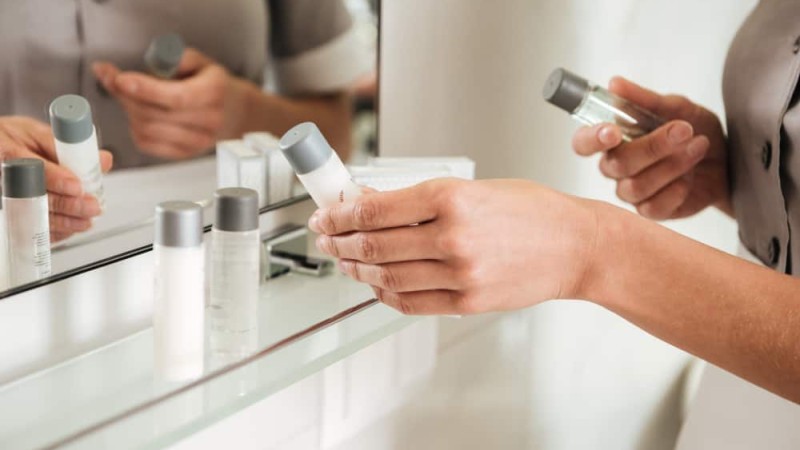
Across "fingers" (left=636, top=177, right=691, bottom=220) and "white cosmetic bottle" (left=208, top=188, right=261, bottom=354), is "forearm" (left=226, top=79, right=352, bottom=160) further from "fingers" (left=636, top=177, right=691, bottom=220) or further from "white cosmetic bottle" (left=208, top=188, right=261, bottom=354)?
"fingers" (left=636, top=177, right=691, bottom=220)

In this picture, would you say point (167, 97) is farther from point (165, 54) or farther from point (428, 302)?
point (428, 302)

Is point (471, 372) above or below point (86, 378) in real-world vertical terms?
below

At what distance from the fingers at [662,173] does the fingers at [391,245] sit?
1.46ft

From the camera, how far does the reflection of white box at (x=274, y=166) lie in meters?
0.76

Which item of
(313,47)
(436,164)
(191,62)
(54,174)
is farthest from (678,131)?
(54,174)

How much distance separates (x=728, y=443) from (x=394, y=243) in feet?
2.28

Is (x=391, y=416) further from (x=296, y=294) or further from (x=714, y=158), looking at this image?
(x=714, y=158)

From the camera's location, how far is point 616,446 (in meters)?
1.38

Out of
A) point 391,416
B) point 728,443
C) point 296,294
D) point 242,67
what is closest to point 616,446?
point 728,443

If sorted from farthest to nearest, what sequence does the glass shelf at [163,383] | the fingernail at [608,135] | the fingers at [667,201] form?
1. the fingers at [667,201]
2. the fingernail at [608,135]
3. the glass shelf at [163,383]

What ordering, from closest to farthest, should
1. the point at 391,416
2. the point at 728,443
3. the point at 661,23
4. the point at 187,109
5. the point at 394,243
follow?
1. the point at 394,243
2. the point at 187,109
3. the point at 391,416
4. the point at 728,443
5. the point at 661,23

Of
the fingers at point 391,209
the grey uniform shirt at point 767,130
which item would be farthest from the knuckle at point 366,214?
the grey uniform shirt at point 767,130

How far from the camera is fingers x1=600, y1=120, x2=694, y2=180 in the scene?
87cm

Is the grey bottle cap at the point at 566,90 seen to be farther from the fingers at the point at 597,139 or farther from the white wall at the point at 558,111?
the white wall at the point at 558,111
